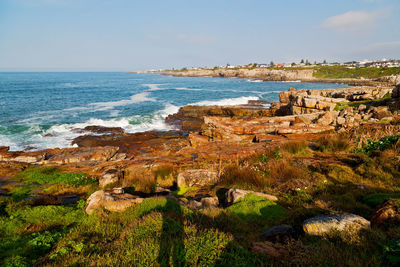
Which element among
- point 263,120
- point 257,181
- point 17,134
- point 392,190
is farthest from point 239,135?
point 17,134

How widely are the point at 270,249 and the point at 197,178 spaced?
5865mm

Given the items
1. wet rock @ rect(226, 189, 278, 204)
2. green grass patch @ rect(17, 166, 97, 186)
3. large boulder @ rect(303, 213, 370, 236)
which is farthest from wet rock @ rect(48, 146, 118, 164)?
large boulder @ rect(303, 213, 370, 236)

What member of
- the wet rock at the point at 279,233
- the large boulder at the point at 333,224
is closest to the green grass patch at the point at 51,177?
the wet rock at the point at 279,233

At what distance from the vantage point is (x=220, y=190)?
848cm

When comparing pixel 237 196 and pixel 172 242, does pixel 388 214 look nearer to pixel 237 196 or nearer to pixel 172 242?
pixel 237 196

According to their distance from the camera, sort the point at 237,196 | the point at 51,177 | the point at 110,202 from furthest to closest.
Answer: the point at 51,177 < the point at 110,202 < the point at 237,196

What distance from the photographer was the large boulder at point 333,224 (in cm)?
433

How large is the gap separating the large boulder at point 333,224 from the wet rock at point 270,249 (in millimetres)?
982

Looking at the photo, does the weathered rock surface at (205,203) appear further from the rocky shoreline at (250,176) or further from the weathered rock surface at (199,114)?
the weathered rock surface at (199,114)

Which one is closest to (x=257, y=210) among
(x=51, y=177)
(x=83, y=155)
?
(x=51, y=177)

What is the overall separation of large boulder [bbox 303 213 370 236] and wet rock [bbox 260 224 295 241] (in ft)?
1.06

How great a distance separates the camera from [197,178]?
9680 millimetres

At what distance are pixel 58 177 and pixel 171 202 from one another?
8731 millimetres

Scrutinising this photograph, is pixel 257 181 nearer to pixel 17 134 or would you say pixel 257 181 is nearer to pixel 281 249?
pixel 281 249
